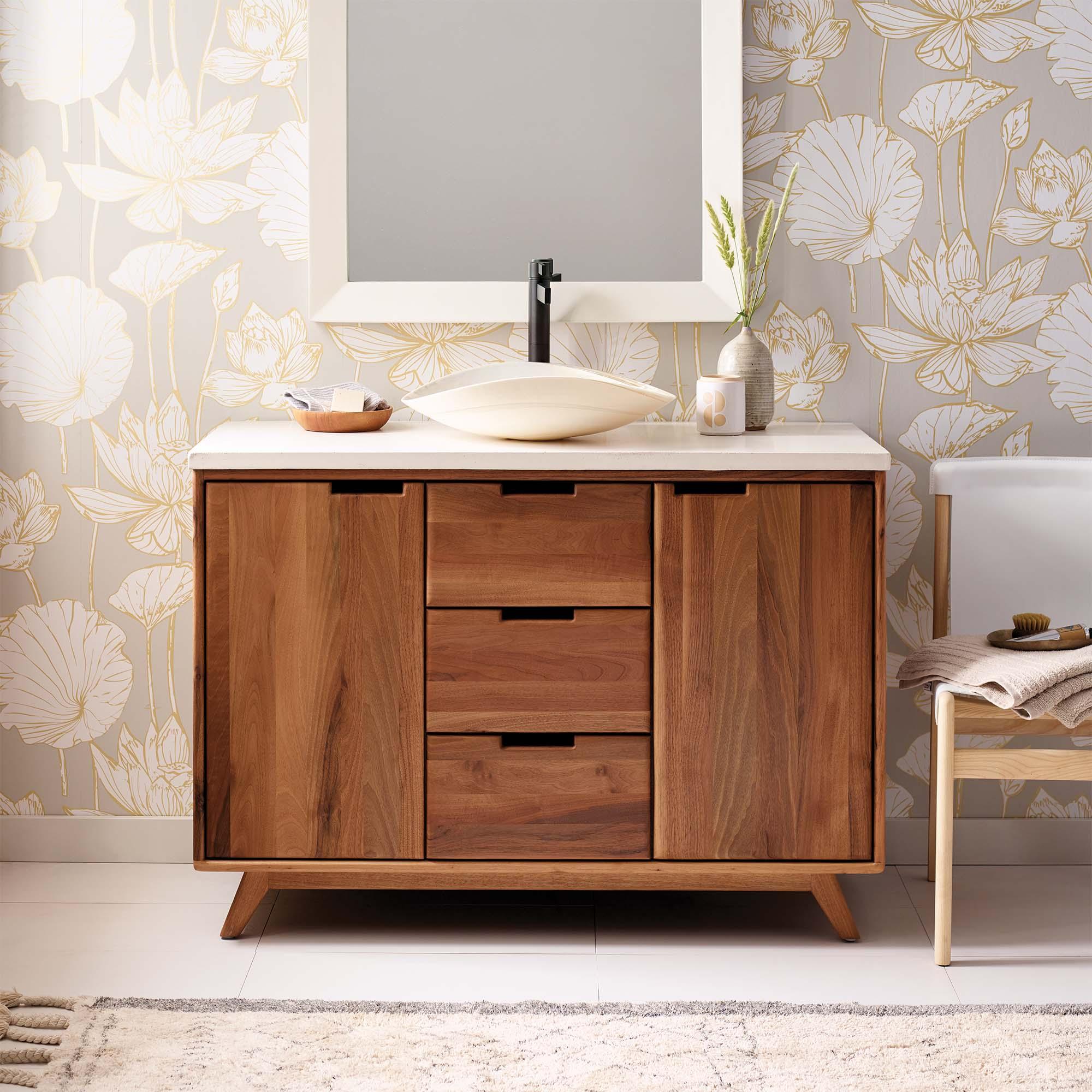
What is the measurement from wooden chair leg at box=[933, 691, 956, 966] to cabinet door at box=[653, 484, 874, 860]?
111mm

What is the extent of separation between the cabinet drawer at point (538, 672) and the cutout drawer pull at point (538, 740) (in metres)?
0.04

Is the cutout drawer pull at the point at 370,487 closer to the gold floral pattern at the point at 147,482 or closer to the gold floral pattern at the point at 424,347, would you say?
the gold floral pattern at the point at 424,347

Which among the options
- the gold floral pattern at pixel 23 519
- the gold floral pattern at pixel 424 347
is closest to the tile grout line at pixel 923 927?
the gold floral pattern at pixel 424 347

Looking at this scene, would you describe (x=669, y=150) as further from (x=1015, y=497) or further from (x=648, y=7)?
(x=1015, y=497)

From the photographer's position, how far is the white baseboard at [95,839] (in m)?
2.49

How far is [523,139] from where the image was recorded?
91.8 inches

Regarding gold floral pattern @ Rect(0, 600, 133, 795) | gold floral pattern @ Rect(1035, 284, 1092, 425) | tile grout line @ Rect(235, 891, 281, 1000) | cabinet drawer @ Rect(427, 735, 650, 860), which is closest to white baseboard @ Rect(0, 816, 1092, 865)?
gold floral pattern @ Rect(0, 600, 133, 795)

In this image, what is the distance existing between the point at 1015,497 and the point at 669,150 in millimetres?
915

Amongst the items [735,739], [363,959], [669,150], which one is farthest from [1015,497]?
[363,959]

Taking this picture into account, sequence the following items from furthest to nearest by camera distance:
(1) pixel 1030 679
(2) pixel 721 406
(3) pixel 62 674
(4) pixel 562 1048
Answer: (3) pixel 62 674
(2) pixel 721 406
(1) pixel 1030 679
(4) pixel 562 1048

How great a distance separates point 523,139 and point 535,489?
0.75m

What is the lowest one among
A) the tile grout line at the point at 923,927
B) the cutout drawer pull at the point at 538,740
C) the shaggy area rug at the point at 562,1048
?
the tile grout line at the point at 923,927

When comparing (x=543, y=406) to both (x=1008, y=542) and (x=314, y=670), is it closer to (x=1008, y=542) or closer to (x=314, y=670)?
(x=314, y=670)

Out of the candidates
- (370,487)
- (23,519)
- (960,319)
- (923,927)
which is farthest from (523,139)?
(923,927)
